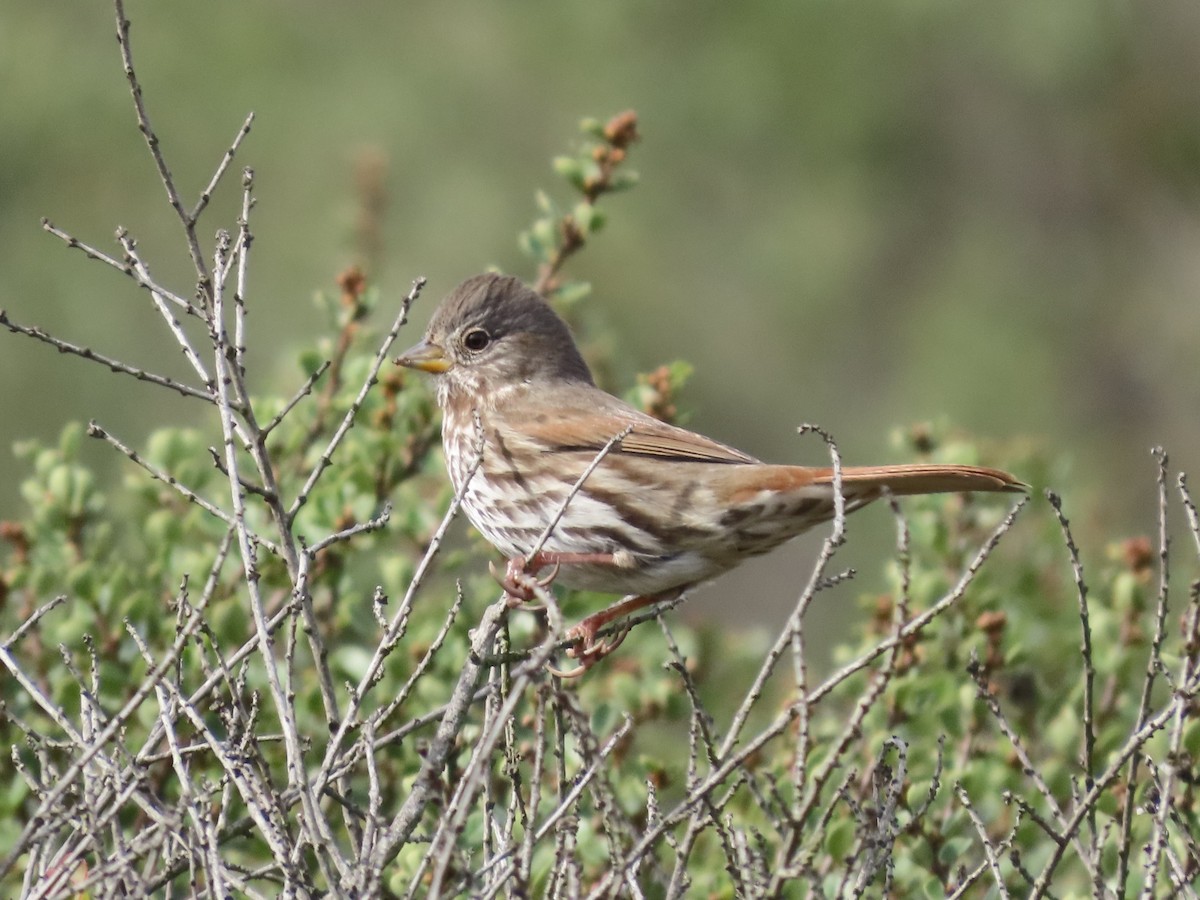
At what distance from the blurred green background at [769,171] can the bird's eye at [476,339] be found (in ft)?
27.1

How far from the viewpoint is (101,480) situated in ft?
33.6

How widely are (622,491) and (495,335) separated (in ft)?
3.05

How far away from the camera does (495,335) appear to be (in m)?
5.65

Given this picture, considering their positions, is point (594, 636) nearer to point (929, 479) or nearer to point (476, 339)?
point (929, 479)

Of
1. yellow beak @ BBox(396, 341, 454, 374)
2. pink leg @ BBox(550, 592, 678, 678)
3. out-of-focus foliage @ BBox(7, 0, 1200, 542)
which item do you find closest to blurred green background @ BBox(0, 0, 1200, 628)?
out-of-focus foliage @ BBox(7, 0, 1200, 542)

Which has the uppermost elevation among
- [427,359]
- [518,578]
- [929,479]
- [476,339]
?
[476,339]

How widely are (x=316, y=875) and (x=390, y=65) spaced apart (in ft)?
39.6

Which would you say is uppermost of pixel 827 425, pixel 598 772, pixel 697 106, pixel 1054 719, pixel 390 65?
pixel 697 106

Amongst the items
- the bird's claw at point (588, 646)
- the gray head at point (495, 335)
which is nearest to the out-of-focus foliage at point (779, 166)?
the gray head at point (495, 335)

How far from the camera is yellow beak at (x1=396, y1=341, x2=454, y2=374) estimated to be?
5.44 metres

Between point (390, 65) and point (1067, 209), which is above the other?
point (1067, 209)

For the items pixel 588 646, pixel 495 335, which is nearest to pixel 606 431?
pixel 495 335

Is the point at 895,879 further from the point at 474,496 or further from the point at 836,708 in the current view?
the point at 836,708

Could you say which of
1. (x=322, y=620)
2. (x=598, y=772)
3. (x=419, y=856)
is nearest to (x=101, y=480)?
(x=322, y=620)
